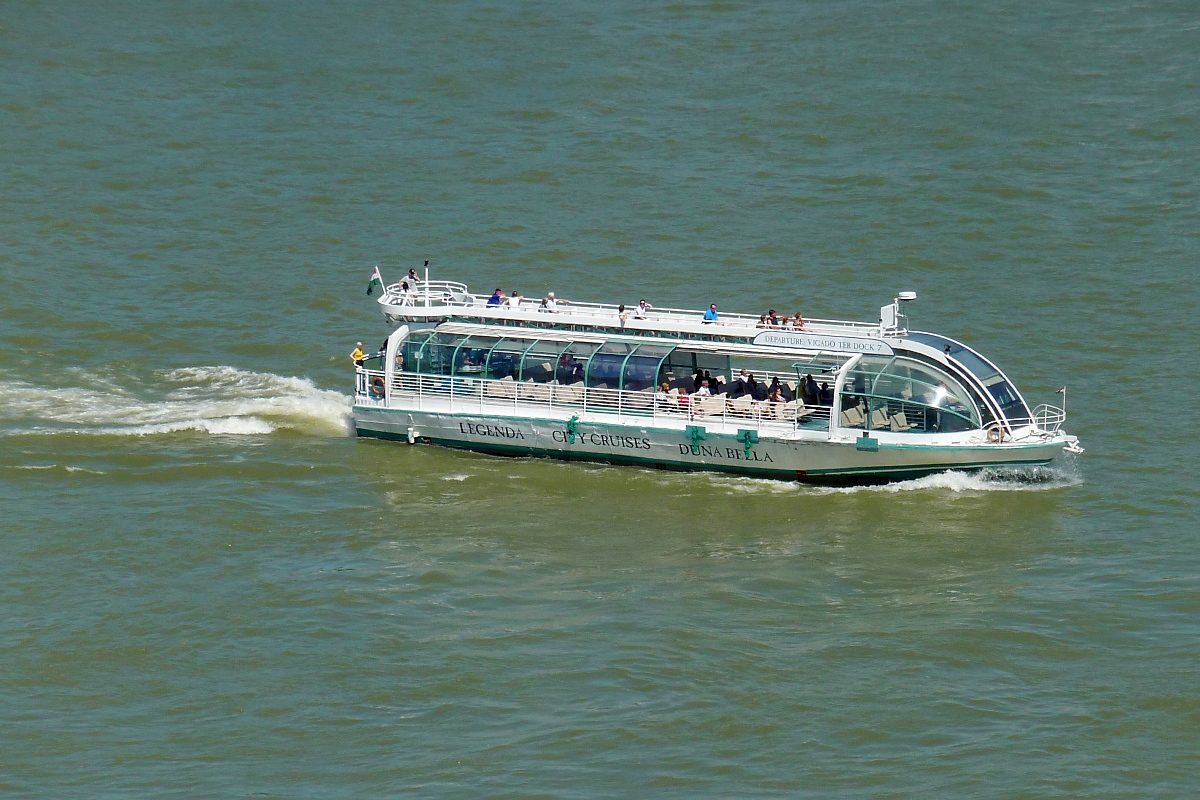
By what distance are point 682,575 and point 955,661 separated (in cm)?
638

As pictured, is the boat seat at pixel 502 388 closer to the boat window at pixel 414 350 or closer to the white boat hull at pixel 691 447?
the white boat hull at pixel 691 447

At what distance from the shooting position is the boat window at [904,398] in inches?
1517

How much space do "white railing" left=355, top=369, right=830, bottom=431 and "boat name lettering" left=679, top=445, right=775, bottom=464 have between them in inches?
25.0

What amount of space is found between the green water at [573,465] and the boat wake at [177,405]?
155 mm

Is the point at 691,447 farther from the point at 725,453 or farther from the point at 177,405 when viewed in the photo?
the point at 177,405

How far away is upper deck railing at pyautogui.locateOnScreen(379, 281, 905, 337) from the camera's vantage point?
132 feet

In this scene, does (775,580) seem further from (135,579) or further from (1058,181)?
(1058,181)

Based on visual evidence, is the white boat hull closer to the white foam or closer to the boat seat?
the white foam

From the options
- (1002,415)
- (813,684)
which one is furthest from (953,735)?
(1002,415)

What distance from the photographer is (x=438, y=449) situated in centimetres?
4269

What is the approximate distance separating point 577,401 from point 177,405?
11440 millimetres

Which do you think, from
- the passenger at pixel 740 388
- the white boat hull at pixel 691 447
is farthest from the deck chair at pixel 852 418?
the passenger at pixel 740 388

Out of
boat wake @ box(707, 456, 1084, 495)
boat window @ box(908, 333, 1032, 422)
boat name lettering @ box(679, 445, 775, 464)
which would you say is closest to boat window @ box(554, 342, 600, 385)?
boat name lettering @ box(679, 445, 775, 464)

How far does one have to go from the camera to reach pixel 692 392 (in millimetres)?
41094
